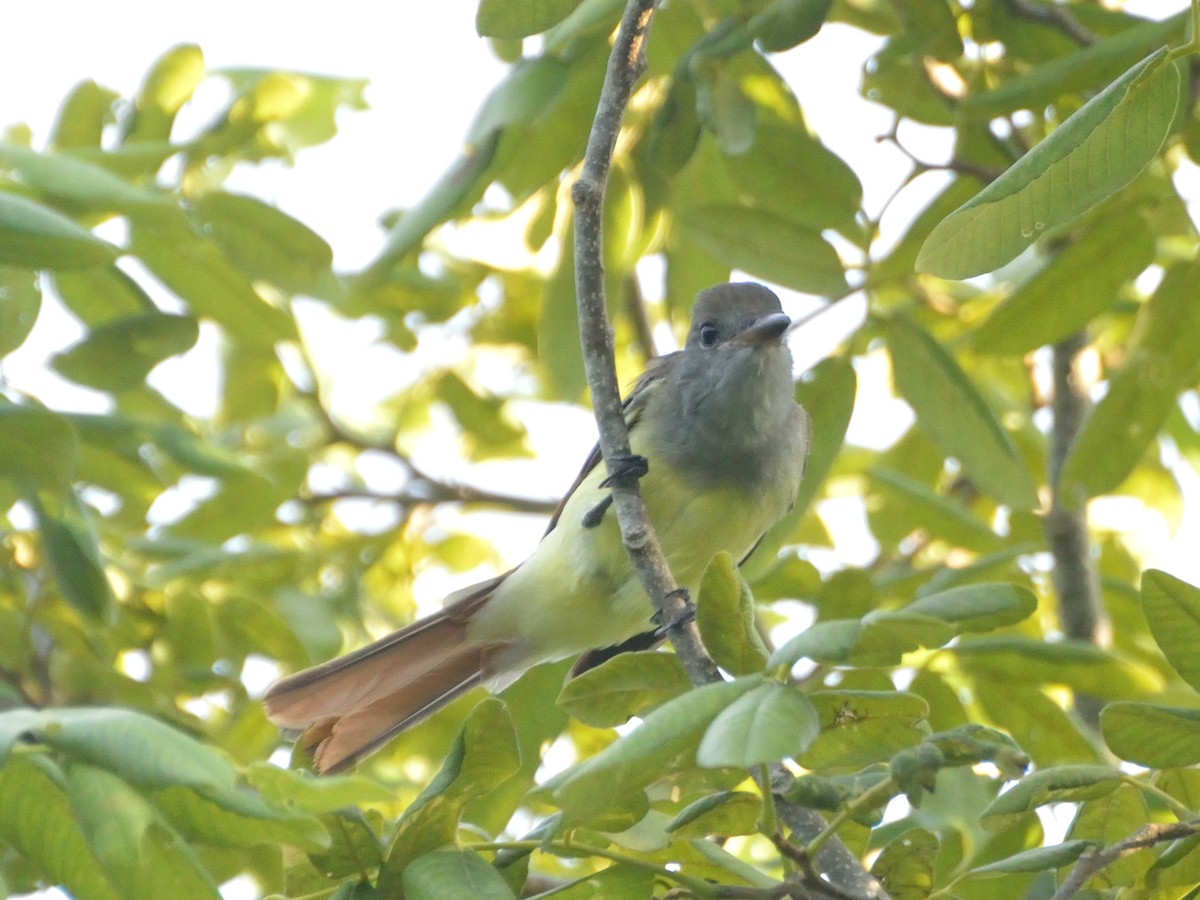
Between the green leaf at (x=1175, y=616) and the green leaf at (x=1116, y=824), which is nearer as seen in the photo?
the green leaf at (x=1175, y=616)

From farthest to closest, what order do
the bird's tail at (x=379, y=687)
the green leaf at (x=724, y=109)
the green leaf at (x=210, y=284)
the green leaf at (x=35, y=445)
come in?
the bird's tail at (x=379, y=687)
the green leaf at (x=210, y=284)
the green leaf at (x=724, y=109)
the green leaf at (x=35, y=445)

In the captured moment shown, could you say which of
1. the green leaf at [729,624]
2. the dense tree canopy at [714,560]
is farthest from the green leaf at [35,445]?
the green leaf at [729,624]

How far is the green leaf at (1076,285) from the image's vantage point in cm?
325

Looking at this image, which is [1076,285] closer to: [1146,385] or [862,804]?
[1146,385]

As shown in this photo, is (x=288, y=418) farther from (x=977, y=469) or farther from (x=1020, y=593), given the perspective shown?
(x=1020, y=593)

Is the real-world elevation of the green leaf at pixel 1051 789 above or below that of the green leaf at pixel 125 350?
below

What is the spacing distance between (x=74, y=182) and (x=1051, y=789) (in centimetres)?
195

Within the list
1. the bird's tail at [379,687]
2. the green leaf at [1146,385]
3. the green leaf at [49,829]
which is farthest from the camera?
the bird's tail at [379,687]

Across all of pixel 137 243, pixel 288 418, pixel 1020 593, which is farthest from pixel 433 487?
pixel 1020 593

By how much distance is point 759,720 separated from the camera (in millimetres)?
1637

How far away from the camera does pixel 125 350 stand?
3285 mm

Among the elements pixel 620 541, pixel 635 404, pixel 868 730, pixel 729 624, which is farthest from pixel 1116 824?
pixel 635 404

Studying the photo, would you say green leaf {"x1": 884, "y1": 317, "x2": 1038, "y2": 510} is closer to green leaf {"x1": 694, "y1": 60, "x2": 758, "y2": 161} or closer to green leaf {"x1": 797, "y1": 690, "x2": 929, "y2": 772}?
green leaf {"x1": 694, "y1": 60, "x2": 758, "y2": 161}

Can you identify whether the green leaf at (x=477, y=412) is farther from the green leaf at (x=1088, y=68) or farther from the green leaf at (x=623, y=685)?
the green leaf at (x=623, y=685)
